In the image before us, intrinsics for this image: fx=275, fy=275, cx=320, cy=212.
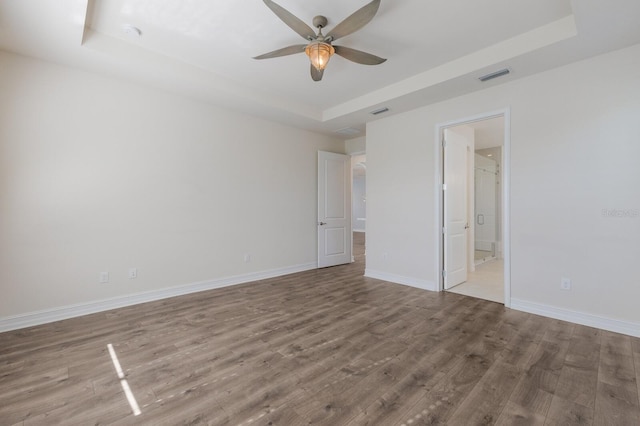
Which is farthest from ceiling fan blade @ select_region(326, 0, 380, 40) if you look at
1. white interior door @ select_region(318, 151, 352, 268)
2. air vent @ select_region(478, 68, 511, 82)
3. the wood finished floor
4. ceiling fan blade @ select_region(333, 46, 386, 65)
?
white interior door @ select_region(318, 151, 352, 268)

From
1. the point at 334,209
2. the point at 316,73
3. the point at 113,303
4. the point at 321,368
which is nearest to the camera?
the point at 321,368

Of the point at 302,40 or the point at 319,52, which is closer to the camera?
the point at 319,52

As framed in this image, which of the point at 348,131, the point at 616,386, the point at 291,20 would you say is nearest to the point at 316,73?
the point at 291,20

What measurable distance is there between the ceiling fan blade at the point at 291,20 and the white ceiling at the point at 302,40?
0.84 feet

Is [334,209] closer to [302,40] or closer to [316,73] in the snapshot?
[316,73]

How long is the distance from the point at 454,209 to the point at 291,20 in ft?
11.3

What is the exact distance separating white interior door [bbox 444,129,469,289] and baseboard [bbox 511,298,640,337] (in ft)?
3.28

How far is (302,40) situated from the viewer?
295cm

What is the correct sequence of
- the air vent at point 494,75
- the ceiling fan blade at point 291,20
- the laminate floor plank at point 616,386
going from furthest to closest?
the air vent at point 494,75 < the ceiling fan blade at point 291,20 < the laminate floor plank at point 616,386

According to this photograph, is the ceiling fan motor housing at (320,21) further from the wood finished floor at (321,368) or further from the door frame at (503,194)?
the wood finished floor at (321,368)

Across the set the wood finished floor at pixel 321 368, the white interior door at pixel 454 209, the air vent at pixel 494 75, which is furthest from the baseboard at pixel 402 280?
the air vent at pixel 494 75

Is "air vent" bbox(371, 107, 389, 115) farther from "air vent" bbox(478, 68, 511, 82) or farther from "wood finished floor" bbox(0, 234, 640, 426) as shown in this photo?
"wood finished floor" bbox(0, 234, 640, 426)

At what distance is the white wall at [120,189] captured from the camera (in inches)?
114

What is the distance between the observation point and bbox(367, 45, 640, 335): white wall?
2.69m
